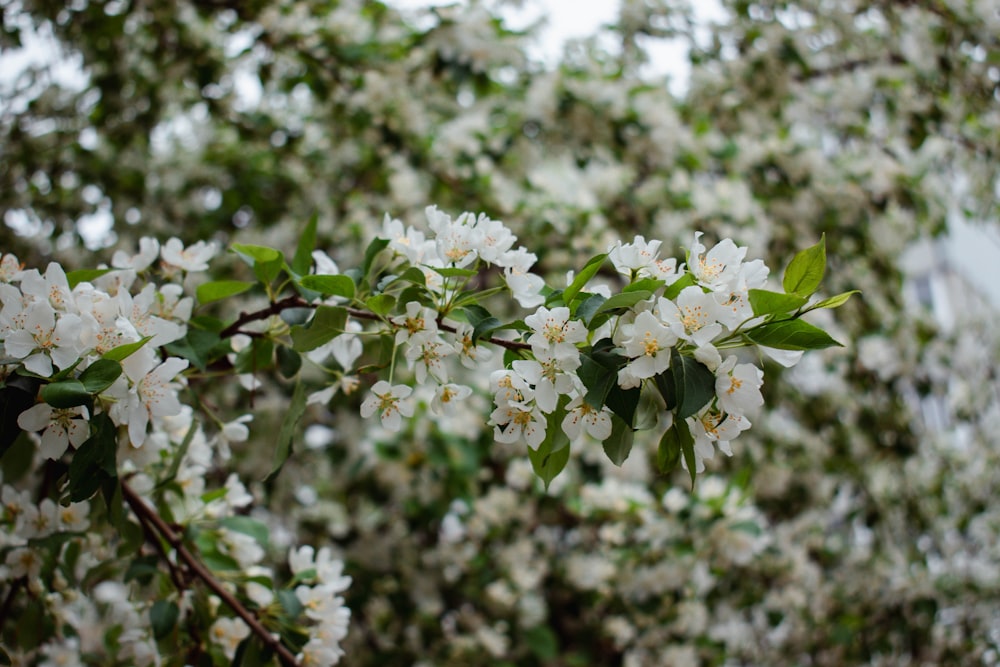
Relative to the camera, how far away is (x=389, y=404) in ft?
3.88

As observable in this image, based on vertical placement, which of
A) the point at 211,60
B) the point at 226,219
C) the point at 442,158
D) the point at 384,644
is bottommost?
the point at 384,644

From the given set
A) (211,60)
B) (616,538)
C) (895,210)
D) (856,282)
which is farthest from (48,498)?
(895,210)

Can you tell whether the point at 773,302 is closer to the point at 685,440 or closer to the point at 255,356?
the point at 685,440

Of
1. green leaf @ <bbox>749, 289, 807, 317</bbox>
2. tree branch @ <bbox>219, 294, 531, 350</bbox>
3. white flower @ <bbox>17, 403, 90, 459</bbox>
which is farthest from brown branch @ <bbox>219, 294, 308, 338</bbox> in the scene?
green leaf @ <bbox>749, 289, 807, 317</bbox>

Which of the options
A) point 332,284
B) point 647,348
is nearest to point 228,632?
point 332,284

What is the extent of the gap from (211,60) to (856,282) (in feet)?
9.47

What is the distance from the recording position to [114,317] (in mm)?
1090

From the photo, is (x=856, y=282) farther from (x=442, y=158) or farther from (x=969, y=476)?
(x=442, y=158)

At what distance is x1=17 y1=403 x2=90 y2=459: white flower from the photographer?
999mm

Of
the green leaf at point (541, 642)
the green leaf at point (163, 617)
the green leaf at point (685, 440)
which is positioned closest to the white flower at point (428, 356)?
the green leaf at point (685, 440)

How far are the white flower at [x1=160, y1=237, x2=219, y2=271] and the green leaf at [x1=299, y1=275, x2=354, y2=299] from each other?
370 millimetres

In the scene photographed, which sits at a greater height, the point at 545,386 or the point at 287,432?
the point at 545,386

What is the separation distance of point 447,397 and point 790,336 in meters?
0.46

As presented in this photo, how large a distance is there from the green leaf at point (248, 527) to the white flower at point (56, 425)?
519 mm
